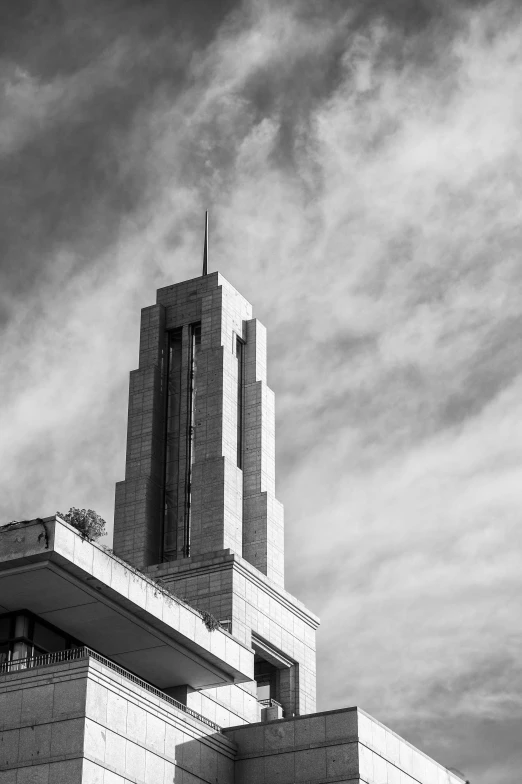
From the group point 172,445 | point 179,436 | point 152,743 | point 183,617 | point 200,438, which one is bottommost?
point 152,743

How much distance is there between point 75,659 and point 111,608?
20.3ft

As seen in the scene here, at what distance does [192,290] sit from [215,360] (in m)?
6.83

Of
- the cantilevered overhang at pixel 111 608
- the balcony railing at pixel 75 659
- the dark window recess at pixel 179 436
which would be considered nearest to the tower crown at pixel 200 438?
the dark window recess at pixel 179 436

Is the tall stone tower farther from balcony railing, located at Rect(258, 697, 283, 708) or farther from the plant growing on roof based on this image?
the plant growing on roof

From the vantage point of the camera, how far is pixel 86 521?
51.2 meters

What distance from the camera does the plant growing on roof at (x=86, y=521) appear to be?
51094mm

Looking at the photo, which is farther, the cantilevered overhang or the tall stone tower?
the tall stone tower

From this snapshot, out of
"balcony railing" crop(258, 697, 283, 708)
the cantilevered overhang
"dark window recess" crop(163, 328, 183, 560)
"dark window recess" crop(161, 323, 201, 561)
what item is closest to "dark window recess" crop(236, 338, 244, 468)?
"dark window recess" crop(161, 323, 201, 561)

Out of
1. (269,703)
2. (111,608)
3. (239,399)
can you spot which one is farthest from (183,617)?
(239,399)

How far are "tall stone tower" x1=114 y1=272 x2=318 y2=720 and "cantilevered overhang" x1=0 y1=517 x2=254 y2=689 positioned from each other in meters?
10.3

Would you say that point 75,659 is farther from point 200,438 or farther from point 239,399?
point 239,399

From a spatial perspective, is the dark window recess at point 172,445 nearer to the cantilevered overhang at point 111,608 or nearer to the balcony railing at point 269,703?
the balcony railing at point 269,703

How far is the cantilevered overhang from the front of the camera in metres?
49.8

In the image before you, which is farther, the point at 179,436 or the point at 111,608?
the point at 179,436
